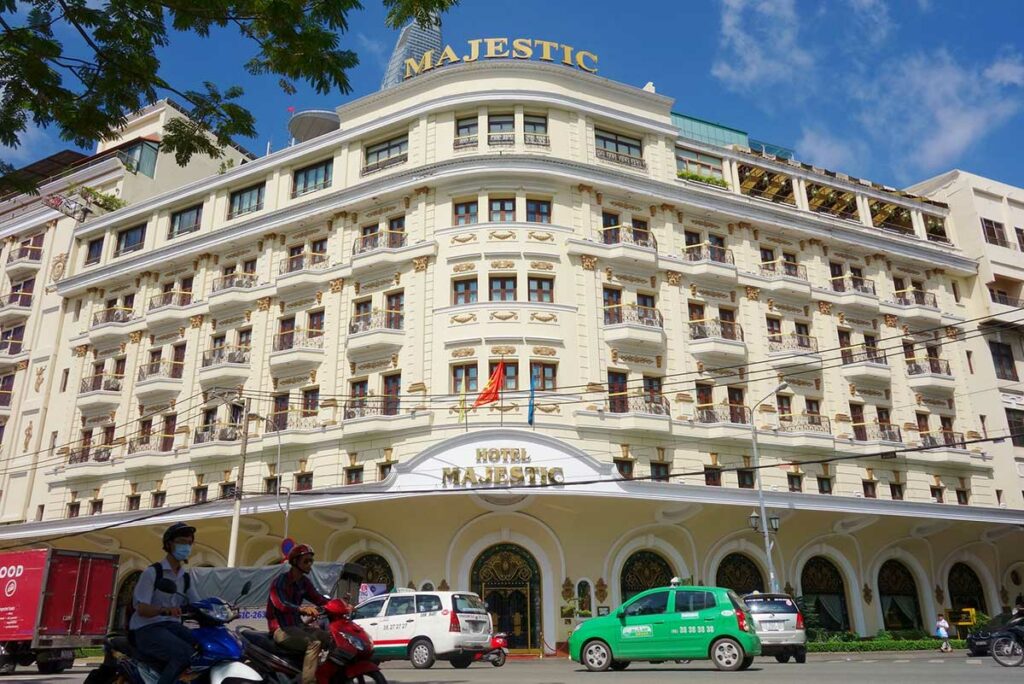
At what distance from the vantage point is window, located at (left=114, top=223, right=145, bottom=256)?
35.5m

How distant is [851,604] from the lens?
27.9 metres

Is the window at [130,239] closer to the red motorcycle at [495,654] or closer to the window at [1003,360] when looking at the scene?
the red motorcycle at [495,654]

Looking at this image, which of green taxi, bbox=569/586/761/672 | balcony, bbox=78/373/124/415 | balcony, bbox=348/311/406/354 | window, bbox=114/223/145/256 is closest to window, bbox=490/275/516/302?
A: balcony, bbox=348/311/406/354

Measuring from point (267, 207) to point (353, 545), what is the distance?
14.4 m

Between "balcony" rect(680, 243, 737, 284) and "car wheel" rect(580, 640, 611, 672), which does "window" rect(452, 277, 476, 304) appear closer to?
"balcony" rect(680, 243, 737, 284)

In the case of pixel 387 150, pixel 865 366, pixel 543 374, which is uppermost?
pixel 387 150

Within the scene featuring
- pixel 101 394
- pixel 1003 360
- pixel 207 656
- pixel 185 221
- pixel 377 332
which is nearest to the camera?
pixel 207 656

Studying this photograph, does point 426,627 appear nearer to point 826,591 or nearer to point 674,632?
point 674,632

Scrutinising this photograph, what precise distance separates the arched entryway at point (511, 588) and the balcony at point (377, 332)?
7.64 meters

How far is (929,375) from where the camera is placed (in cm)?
3148

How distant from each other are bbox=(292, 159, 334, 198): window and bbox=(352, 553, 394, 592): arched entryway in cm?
1448

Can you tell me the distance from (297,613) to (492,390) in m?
17.1

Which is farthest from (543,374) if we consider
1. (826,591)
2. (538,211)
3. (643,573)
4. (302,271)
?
(826,591)

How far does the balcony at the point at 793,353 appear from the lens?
2939cm
